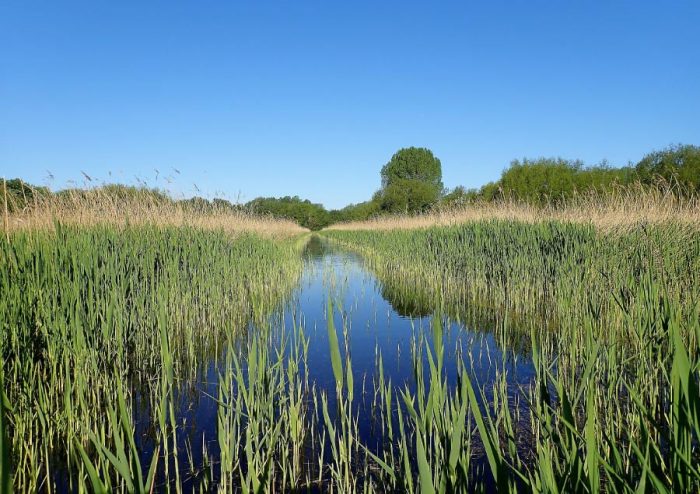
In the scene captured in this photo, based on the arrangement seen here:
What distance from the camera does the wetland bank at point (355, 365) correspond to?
5.16 feet

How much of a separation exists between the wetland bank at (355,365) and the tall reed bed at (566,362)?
0.07 ft

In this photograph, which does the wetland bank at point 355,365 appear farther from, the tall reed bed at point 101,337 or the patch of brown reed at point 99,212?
the patch of brown reed at point 99,212

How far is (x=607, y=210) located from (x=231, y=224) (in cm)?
864

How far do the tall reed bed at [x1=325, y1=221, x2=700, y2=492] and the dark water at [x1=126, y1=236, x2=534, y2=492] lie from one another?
0.25 meters

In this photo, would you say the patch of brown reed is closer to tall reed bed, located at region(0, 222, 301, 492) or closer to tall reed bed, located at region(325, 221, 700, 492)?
tall reed bed, located at region(0, 222, 301, 492)

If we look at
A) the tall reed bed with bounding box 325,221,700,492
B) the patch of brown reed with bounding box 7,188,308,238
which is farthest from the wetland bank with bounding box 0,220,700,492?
the patch of brown reed with bounding box 7,188,308,238

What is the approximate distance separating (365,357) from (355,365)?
0.32 meters

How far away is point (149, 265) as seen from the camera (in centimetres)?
491

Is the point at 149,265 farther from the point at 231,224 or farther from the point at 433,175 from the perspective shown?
the point at 433,175

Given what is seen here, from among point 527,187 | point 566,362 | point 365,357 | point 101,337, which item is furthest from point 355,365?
point 527,187

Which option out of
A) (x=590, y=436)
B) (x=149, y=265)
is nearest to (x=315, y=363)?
(x=149, y=265)

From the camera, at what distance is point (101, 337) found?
11.5ft

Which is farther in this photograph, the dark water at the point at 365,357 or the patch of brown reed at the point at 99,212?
the patch of brown reed at the point at 99,212

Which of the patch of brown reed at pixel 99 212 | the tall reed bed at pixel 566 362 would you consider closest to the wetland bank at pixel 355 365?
the tall reed bed at pixel 566 362
